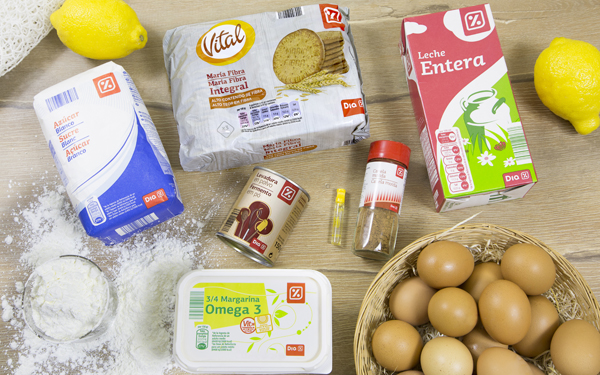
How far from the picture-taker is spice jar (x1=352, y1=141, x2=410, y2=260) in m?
0.90

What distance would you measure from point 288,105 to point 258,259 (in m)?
0.38

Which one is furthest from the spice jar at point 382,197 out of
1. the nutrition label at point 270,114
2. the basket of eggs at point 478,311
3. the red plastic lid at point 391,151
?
the nutrition label at point 270,114

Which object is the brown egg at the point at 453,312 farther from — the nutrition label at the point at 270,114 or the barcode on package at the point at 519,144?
the nutrition label at the point at 270,114

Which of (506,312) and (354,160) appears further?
(354,160)

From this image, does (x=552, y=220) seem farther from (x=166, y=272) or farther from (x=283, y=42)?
(x=166, y=272)

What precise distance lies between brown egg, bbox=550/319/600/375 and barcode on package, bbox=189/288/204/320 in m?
0.69

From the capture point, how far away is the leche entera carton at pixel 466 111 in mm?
851

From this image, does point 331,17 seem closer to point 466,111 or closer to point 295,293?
point 466,111

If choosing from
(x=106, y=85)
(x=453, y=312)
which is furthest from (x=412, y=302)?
(x=106, y=85)

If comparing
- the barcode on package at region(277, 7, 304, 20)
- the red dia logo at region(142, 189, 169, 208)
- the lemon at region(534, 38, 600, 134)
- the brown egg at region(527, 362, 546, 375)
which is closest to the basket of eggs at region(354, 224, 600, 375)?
the brown egg at region(527, 362, 546, 375)

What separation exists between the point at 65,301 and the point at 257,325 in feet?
1.39

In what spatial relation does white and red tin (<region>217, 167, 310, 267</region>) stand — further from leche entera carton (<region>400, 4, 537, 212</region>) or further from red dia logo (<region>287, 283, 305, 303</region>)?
leche entera carton (<region>400, 4, 537, 212</region>)

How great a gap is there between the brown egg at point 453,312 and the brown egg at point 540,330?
4.7 inches

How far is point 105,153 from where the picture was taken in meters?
0.86
